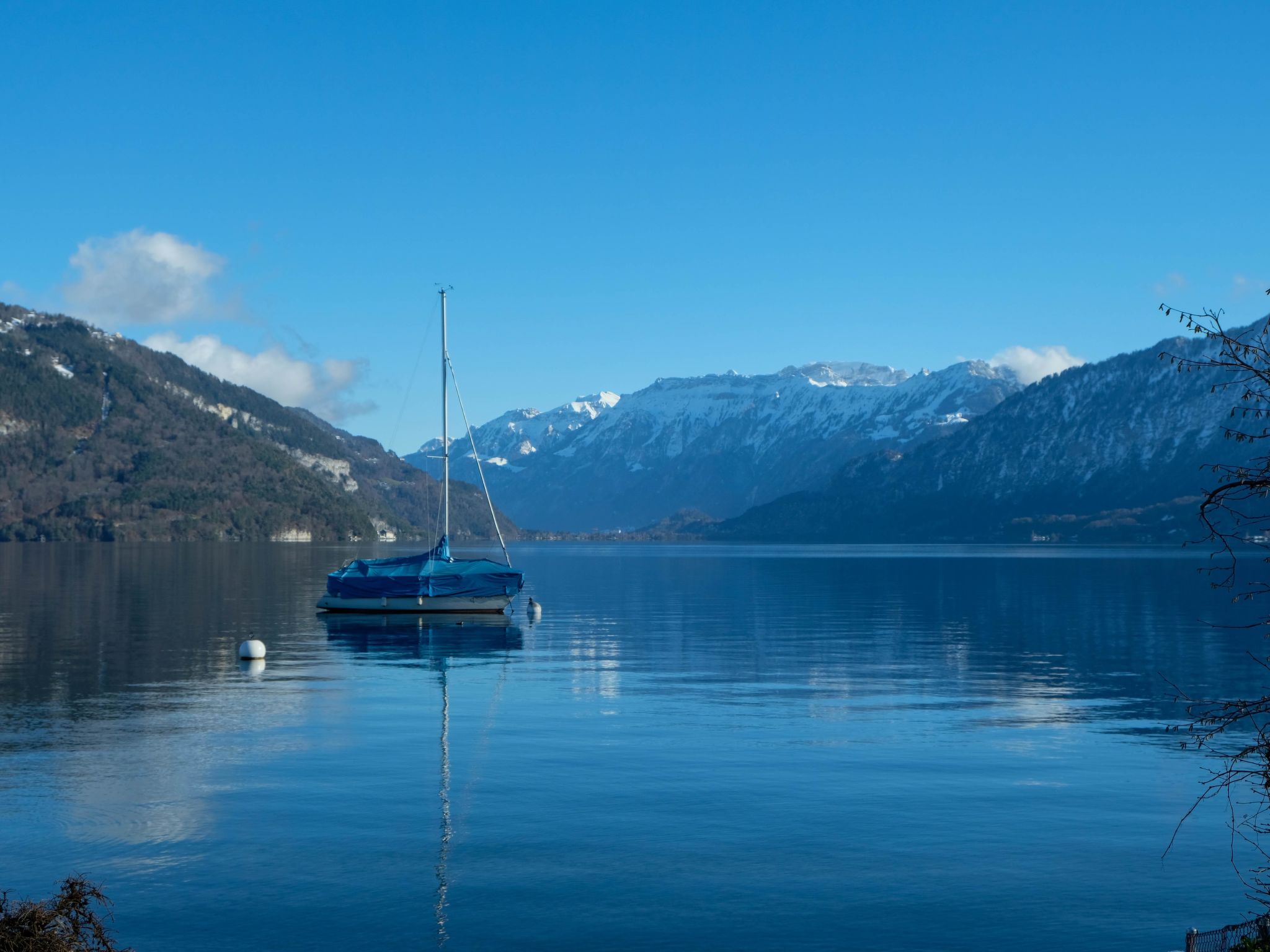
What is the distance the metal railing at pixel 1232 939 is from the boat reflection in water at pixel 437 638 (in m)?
22.1

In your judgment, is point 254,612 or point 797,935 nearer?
point 797,935

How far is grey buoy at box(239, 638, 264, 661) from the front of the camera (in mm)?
65312

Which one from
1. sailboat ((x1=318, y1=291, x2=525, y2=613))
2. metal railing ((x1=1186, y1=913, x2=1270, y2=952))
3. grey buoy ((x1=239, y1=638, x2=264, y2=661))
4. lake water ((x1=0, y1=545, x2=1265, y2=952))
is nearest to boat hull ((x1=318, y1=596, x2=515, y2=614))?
sailboat ((x1=318, y1=291, x2=525, y2=613))

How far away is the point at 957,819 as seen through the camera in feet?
100

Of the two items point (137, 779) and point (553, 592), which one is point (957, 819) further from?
point (553, 592)

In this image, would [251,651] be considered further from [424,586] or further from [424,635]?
[424,586]

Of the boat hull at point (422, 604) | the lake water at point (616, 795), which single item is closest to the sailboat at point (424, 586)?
the boat hull at point (422, 604)

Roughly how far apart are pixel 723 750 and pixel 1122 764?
12.5 meters

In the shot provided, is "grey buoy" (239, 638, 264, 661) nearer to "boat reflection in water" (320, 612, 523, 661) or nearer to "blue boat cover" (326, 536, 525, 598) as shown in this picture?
"boat reflection in water" (320, 612, 523, 661)

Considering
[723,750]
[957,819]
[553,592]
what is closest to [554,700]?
[723,750]

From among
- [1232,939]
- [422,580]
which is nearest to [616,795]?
[1232,939]

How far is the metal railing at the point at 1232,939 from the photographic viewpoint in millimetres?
15922

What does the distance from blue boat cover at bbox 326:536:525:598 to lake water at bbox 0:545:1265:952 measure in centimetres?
2617

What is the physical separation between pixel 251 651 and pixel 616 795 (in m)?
38.0
